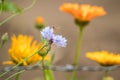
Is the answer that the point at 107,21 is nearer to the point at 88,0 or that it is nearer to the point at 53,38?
the point at 88,0

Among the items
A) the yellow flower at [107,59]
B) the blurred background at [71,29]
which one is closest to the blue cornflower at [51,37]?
the yellow flower at [107,59]

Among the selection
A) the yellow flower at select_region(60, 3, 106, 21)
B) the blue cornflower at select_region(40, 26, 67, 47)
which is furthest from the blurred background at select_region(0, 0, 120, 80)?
the blue cornflower at select_region(40, 26, 67, 47)

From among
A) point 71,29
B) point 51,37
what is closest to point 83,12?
point 51,37

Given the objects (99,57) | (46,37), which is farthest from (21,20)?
(46,37)

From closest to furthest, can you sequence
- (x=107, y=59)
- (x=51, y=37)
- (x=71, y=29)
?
(x=51, y=37) → (x=107, y=59) → (x=71, y=29)

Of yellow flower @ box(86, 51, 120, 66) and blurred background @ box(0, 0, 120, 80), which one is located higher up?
blurred background @ box(0, 0, 120, 80)

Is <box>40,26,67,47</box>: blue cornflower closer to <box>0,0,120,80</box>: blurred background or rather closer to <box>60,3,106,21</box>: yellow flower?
<box>60,3,106,21</box>: yellow flower

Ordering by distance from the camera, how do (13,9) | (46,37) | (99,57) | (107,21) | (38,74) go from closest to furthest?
(46,37)
(13,9)
(99,57)
(38,74)
(107,21)

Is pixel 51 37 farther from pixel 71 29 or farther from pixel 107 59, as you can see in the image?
pixel 71 29
